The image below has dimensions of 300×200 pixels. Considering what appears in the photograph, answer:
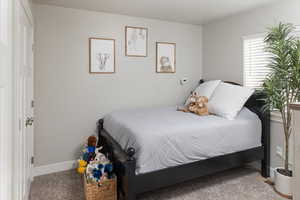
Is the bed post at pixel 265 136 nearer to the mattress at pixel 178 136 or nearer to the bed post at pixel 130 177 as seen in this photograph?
the mattress at pixel 178 136

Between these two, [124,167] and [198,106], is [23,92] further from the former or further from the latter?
[198,106]

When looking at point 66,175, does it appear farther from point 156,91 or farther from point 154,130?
point 156,91

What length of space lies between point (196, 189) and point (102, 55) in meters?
2.37

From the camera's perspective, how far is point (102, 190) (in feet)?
6.80

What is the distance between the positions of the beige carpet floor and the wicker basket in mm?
339

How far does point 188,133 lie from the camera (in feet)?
7.13

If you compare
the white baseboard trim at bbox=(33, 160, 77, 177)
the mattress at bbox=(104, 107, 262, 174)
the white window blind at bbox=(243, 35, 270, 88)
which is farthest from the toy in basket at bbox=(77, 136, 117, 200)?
the white window blind at bbox=(243, 35, 270, 88)

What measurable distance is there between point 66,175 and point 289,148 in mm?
3044

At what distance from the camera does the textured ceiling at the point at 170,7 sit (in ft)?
8.99

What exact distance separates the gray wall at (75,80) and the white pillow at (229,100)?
3.66ft

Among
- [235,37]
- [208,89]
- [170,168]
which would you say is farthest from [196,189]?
[235,37]
